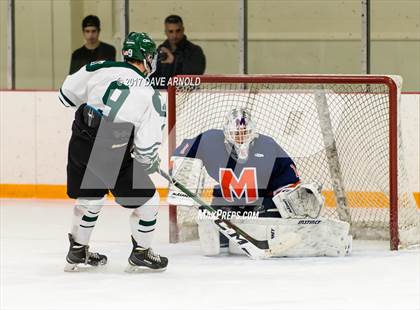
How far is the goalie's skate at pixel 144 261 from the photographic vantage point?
5.09 metres

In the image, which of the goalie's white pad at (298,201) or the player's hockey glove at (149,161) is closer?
the player's hockey glove at (149,161)

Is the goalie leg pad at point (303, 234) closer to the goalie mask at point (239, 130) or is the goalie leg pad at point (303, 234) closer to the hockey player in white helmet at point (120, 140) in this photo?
the goalie mask at point (239, 130)

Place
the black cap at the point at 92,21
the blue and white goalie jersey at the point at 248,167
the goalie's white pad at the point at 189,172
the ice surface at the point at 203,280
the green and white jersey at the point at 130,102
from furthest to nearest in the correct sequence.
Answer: the black cap at the point at 92,21
the blue and white goalie jersey at the point at 248,167
the goalie's white pad at the point at 189,172
the green and white jersey at the point at 130,102
the ice surface at the point at 203,280

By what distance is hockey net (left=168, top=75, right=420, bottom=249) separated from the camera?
5.99 meters

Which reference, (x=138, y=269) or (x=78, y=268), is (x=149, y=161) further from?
(x=78, y=268)

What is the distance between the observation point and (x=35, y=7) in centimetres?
835

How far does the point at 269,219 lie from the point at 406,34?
278 centimetres

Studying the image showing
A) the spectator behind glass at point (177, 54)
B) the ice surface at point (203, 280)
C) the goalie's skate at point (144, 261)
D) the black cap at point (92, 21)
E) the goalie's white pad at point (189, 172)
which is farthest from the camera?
the black cap at point (92, 21)

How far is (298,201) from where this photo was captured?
5.55 m

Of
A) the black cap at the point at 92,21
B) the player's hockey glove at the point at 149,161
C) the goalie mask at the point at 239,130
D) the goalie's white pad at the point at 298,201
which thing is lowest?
the goalie's white pad at the point at 298,201

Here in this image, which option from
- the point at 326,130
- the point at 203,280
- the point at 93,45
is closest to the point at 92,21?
the point at 93,45

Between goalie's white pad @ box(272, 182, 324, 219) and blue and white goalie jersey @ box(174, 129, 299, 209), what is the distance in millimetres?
94

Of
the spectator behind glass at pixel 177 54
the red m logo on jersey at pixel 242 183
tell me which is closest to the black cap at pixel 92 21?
the spectator behind glass at pixel 177 54

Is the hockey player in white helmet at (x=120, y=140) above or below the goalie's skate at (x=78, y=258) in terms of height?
above
